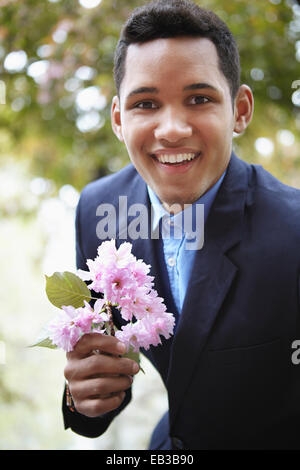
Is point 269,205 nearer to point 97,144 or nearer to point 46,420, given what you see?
point 97,144

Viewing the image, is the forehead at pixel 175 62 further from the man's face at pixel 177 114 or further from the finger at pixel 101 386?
the finger at pixel 101 386

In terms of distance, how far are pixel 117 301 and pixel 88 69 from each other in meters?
2.07

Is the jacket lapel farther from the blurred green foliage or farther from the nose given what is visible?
the blurred green foliage

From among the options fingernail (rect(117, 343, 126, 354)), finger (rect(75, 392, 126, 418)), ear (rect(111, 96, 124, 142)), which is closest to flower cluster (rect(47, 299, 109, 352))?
fingernail (rect(117, 343, 126, 354))

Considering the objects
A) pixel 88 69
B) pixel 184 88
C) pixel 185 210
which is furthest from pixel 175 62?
pixel 88 69

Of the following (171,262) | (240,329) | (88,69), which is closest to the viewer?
(240,329)

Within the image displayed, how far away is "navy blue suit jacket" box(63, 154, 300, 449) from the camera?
5.33 ft

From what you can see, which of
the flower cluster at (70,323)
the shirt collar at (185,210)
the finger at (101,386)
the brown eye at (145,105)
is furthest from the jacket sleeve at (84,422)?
the brown eye at (145,105)

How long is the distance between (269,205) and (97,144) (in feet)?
5.56

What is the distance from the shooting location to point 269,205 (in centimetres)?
173

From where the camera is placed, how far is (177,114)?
1.45m

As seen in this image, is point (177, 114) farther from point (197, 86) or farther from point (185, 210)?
point (185, 210)

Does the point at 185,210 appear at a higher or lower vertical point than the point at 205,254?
higher
